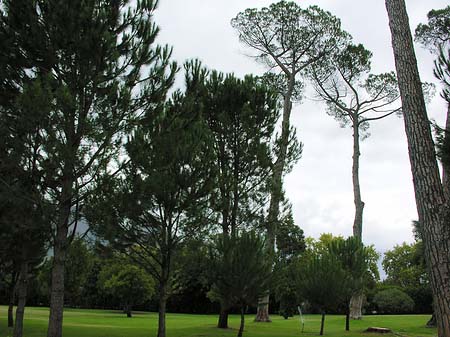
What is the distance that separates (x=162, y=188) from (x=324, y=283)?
10583mm

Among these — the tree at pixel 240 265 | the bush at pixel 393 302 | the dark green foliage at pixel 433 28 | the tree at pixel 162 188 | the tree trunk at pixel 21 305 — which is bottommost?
the bush at pixel 393 302

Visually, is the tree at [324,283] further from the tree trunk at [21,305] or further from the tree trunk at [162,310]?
the tree trunk at [21,305]

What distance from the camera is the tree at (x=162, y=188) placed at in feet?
35.0

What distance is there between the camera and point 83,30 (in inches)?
393

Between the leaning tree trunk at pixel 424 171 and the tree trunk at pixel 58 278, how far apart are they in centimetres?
704

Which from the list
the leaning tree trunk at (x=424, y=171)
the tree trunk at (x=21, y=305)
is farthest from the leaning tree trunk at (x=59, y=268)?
the leaning tree trunk at (x=424, y=171)

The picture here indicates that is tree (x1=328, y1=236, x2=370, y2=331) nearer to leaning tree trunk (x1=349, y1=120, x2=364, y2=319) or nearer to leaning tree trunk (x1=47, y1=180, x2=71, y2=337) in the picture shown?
leaning tree trunk (x1=349, y1=120, x2=364, y2=319)

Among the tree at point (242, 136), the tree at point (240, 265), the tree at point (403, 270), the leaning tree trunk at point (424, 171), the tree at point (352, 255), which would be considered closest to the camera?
the leaning tree trunk at point (424, 171)

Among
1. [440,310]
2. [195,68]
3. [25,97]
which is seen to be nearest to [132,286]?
[195,68]

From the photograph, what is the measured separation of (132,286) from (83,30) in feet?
94.8

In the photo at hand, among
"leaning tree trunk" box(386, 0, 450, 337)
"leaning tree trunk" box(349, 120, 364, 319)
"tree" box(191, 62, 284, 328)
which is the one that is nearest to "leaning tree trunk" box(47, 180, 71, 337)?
"leaning tree trunk" box(386, 0, 450, 337)

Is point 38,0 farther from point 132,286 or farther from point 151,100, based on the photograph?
point 132,286

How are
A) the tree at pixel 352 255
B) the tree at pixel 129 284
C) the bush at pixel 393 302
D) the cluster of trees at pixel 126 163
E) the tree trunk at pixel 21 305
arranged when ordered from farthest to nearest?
1. the bush at pixel 393 302
2. the tree at pixel 129 284
3. the tree at pixel 352 255
4. the tree trunk at pixel 21 305
5. the cluster of trees at pixel 126 163

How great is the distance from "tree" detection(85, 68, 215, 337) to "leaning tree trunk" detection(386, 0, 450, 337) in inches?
221
